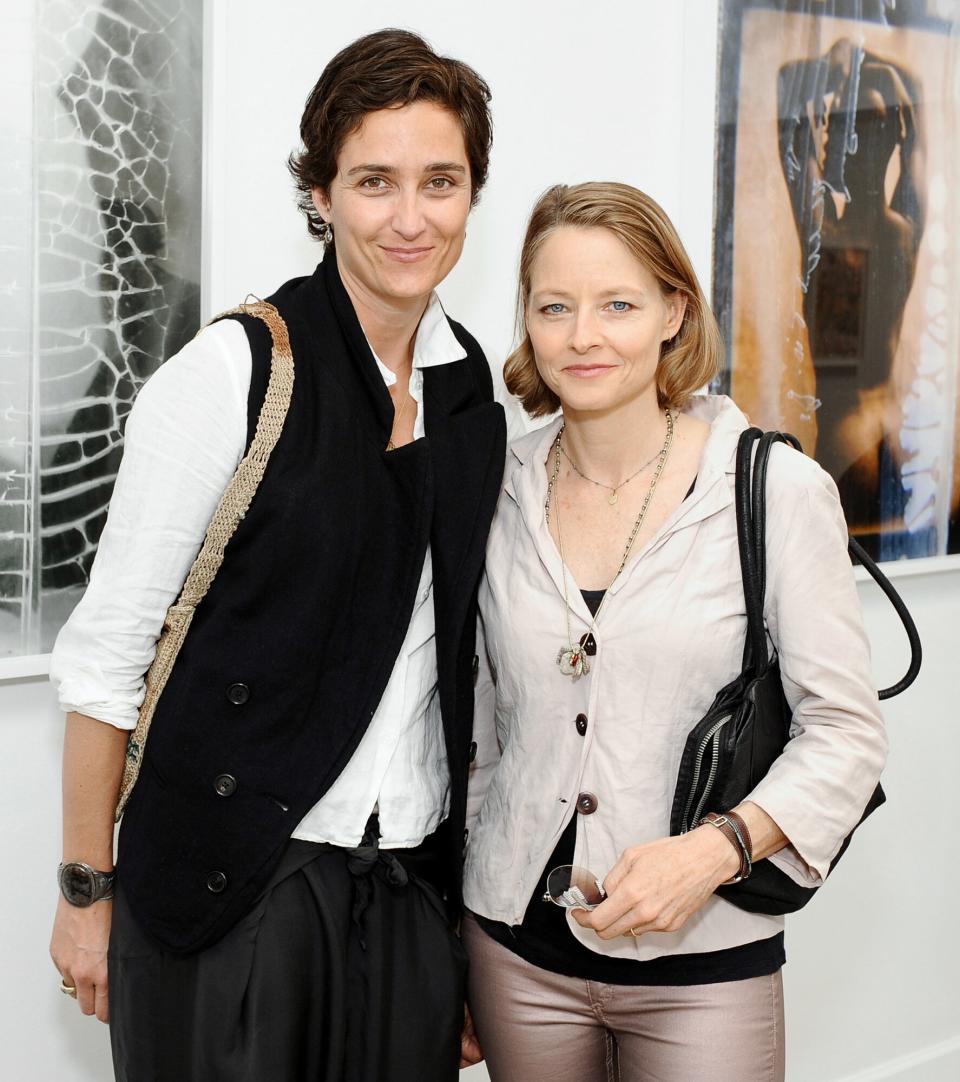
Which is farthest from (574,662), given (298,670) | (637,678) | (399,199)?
(399,199)

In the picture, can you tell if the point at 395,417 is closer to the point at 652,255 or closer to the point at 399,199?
the point at 399,199

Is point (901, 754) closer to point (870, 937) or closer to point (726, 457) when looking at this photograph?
point (870, 937)

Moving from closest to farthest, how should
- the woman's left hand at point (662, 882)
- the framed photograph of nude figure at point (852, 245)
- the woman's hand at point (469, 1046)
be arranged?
the woman's left hand at point (662, 882) → the woman's hand at point (469, 1046) → the framed photograph of nude figure at point (852, 245)

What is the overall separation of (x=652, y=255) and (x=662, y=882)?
73 cm

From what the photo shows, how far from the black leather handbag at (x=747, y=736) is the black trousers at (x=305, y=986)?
36 centimetres

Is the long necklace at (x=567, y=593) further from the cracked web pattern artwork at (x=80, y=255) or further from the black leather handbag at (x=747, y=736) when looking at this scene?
the cracked web pattern artwork at (x=80, y=255)

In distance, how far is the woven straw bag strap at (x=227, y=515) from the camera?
1.37 meters

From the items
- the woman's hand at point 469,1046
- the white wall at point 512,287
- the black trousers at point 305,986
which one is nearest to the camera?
the black trousers at point 305,986

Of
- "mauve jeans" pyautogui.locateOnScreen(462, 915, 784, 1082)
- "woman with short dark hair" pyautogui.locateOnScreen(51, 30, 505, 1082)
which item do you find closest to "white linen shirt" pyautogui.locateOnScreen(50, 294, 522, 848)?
"woman with short dark hair" pyautogui.locateOnScreen(51, 30, 505, 1082)

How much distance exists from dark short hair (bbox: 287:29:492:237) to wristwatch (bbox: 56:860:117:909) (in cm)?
89

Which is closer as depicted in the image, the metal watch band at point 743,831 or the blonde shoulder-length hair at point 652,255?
the metal watch band at point 743,831

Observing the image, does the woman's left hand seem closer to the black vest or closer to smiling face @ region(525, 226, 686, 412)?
the black vest

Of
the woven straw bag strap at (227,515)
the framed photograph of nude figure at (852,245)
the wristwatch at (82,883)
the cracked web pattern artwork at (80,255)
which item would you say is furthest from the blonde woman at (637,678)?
the framed photograph of nude figure at (852,245)

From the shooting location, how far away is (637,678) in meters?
1.44
